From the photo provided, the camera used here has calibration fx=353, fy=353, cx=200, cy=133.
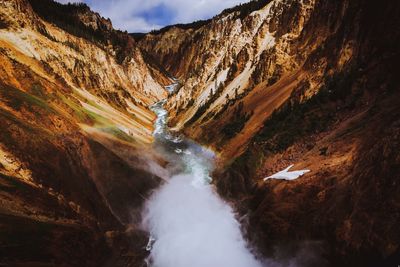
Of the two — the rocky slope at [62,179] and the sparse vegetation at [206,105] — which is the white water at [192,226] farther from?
the sparse vegetation at [206,105]

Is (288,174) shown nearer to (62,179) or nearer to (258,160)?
(258,160)

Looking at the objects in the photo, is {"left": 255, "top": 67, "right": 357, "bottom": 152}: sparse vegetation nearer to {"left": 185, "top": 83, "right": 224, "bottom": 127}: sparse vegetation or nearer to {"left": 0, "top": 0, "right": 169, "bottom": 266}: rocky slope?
{"left": 0, "top": 0, "right": 169, "bottom": 266}: rocky slope

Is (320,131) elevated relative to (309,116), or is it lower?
lower

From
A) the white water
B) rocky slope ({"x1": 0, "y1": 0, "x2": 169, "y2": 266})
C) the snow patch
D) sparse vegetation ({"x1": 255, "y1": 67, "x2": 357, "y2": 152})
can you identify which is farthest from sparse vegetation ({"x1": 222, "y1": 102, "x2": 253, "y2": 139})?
the snow patch

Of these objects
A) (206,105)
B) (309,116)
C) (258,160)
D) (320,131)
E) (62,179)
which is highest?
(206,105)

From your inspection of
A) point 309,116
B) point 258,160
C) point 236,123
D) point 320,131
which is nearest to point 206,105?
point 236,123

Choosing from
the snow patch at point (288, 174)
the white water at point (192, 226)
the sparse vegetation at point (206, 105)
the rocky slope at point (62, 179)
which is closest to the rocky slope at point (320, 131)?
the sparse vegetation at point (206, 105)
